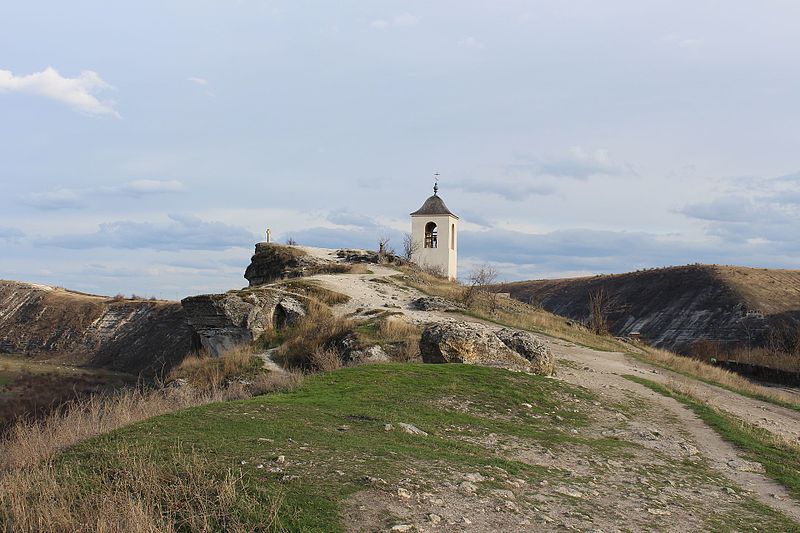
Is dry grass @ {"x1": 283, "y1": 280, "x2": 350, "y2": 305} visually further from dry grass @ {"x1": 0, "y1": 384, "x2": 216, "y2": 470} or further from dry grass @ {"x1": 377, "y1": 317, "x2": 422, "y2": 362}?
dry grass @ {"x1": 0, "y1": 384, "x2": 216, "y2": 470}

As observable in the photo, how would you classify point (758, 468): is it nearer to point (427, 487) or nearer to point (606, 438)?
point (606, 438)

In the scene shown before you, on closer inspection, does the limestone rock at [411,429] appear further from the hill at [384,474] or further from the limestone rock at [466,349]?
the limestone rock at [466,349]

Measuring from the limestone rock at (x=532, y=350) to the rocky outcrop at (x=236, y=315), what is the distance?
1091 cm

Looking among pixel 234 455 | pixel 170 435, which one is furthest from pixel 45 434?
pixel 234 455

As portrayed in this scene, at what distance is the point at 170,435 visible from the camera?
855 cm

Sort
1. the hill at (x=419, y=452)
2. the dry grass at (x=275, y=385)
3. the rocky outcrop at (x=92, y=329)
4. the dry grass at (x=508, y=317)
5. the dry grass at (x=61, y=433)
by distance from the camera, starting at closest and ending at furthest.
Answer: the hill at (x=419, y=452) → the dry grass at (x=61, y=433) → the dry grass at (x=275, y=385) → the dry grass at (x=508, y=317) → the rocky outcrop at (x=92, y=329)

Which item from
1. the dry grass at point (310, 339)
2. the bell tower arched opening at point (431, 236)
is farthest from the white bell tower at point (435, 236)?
the dry grass at point (310, 339)

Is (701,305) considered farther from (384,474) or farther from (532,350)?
(384,474)

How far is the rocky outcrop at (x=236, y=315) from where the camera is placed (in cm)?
2691

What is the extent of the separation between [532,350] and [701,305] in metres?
55.2

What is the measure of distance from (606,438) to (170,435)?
7.31 meters

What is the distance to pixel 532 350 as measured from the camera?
727 inches

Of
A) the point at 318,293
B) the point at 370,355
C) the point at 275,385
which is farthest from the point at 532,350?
the point at 318,293

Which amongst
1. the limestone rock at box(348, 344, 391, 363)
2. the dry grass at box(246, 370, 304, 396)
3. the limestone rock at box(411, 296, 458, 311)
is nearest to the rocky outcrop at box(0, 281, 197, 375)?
the limestone rock at box(411, 296, 458, 311)
